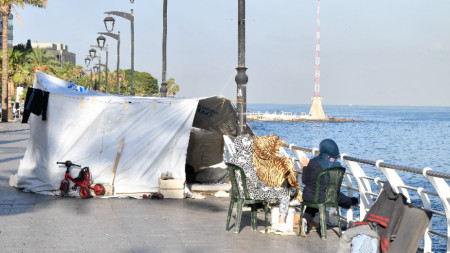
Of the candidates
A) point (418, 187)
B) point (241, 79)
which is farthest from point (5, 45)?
point (418, 187)

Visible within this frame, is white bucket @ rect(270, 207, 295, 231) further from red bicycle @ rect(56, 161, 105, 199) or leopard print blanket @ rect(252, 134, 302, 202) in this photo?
red bicycle @ rect(56, 161, 105, 199)

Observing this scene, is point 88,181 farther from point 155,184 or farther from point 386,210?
point 386,210

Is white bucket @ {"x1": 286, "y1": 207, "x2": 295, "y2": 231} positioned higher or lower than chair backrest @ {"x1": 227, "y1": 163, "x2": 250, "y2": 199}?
lower

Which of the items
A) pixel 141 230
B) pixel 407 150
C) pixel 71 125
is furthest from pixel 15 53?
pixel 141 230

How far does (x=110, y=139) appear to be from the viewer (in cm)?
1434

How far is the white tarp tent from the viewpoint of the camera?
14195 mm

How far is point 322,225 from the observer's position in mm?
9477

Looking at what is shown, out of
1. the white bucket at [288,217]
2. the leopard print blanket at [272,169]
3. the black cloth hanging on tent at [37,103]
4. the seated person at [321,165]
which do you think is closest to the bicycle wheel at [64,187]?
the black cloth hanging on tent at [37,103]

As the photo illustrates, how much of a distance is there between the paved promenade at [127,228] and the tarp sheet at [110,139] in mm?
725

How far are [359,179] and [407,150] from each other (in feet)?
275

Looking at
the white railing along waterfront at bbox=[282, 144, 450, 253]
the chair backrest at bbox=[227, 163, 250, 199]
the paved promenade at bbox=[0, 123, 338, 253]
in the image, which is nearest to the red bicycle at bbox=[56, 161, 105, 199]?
the paved promenade at bbox=[0, 123, 338, 253]

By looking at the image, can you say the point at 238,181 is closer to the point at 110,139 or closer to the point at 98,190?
the point at 98,190

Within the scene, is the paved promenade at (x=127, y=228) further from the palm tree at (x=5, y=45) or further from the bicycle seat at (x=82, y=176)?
the palm tree at (x=5, y=45)

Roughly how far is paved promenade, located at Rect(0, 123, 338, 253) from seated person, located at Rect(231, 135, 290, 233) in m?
0.34
